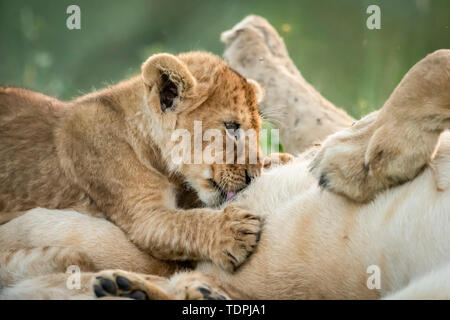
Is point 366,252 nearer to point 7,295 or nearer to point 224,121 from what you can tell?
point 224,121

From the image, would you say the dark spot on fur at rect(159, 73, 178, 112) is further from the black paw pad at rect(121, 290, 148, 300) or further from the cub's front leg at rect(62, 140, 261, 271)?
the black paw pad at rect(121, 290, 148, 300)

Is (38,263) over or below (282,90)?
below

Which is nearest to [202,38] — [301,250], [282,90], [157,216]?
[282,90]

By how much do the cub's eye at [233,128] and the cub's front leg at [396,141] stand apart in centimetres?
40

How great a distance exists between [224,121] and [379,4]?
2100 millimetres

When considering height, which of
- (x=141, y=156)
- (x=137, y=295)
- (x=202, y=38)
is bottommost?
(x=137, y=295)

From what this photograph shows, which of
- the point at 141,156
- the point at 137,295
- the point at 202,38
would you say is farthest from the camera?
the point at 202,38

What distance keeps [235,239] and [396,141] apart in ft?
1.56

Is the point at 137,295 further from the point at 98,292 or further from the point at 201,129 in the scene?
the point at 201,129

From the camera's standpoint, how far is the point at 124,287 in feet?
4.30

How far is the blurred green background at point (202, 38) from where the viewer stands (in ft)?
11.2

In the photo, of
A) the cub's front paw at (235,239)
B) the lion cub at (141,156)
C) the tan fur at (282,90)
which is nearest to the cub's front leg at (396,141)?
the cub's front paw at (235,239)

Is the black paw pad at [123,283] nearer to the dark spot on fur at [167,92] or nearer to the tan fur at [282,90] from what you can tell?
the dark spot on fur at [167,92]

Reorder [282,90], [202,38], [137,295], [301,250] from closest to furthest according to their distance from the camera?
[137,295] < [301,250] < [282,90] < [202,38]
